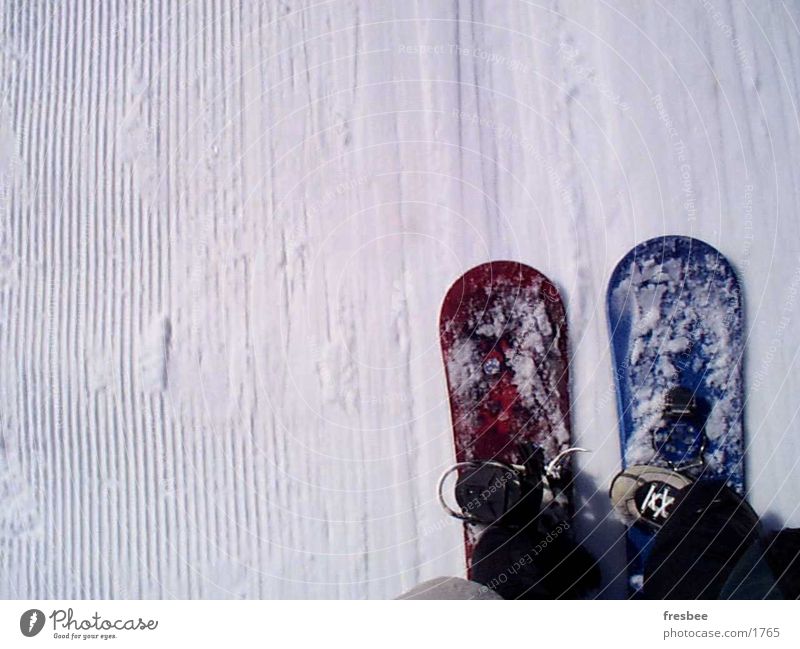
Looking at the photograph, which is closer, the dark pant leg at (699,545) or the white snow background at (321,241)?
the dark pant leg at (699,545)

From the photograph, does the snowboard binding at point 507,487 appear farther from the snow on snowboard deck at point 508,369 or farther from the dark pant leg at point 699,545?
the dark pant leg at point 699,545

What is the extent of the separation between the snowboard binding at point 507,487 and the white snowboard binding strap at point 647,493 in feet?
0.21

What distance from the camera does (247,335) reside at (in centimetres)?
93

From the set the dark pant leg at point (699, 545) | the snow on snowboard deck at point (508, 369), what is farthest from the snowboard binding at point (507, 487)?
the dark pant leg at point (699, 545)

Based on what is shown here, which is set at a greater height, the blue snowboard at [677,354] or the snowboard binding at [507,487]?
the blue snowboard at [677,354]

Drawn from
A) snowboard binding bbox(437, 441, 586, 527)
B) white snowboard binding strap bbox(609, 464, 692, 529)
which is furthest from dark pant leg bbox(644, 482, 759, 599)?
snowboard binding bbox(437, 441, 586, 527)

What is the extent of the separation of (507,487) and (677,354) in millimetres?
270

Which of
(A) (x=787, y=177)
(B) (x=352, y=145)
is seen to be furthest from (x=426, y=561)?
(A) (x=787, y=177)

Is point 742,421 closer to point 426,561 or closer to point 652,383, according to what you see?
point 652,383

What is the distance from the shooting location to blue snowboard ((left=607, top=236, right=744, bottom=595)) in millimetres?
855

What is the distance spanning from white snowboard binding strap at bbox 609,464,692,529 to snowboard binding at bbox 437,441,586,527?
64mm

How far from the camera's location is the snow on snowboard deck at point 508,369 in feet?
2.87

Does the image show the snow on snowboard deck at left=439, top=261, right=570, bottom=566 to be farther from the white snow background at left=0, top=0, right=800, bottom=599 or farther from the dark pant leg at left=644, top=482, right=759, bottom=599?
the dark pant leg at left=644, top=482, right=759, bottom=599
